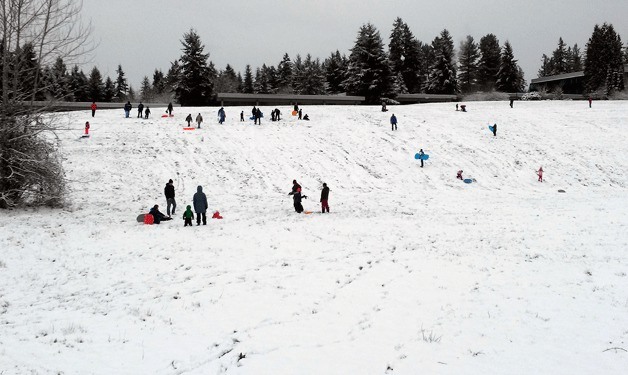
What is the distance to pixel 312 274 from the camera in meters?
10.7

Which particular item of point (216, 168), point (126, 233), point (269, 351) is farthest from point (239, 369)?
point (216, 168)

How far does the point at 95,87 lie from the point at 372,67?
144 ft

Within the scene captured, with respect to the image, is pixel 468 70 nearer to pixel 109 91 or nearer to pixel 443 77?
pixel 443 77

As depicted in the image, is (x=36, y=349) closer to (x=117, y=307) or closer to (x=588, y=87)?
(x=117, y=307)

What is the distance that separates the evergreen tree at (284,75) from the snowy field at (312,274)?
54.3m

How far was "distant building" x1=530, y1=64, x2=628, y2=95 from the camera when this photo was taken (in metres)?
72.2

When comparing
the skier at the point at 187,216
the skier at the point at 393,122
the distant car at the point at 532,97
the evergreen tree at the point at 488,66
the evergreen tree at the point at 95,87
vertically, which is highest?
the evergreen tree at the point at 488,66

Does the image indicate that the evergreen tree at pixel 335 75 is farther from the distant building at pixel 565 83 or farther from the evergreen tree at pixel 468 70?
the distant building at pixel 565 83

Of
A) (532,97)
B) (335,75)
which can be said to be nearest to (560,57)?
(532,97)

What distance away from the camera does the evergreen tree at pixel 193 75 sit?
169 ft

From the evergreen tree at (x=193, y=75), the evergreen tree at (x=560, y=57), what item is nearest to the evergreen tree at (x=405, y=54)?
the evergreen tree at (x=193, y=75)

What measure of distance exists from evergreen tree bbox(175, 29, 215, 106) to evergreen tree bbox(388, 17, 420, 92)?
1407 inches

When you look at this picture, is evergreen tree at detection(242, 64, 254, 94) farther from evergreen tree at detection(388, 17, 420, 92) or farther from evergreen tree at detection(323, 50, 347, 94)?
evergreen tree at detection(388, 17, 420, 92)

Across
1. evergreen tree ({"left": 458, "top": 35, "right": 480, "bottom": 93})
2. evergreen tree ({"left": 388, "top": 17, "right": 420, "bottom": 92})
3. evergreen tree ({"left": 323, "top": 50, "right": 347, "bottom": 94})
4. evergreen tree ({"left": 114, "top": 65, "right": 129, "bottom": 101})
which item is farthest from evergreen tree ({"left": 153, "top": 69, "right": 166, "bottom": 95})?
evergreen tree ({"left": 458, "top": 35, "right": 480, "bottom": 93})
